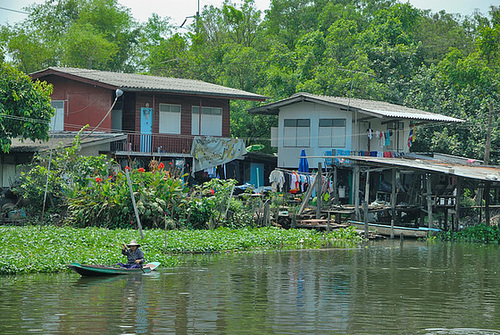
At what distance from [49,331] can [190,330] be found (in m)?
2.37

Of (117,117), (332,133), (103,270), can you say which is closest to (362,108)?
(332,133)

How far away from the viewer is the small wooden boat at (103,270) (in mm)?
16719

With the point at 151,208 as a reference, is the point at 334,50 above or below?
above

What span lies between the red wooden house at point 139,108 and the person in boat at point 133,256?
13.2 m

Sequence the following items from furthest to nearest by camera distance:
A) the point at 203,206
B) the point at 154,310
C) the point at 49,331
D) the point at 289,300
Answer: the point at 203,206 < the point at 289,300 < the point at 154,310 < the point at 49,331

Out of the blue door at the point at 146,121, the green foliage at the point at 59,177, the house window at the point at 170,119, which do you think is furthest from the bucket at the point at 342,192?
the green foliage at the point at 59,177

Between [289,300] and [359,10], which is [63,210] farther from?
[359,10]

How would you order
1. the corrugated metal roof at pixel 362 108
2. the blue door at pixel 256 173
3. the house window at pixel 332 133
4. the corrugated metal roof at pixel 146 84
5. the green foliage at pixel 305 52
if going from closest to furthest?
1. the corrugated metal roof at pixel 146 84
2. the corrugated metal roof at pixel 362 108
3. the house window at pixel 332 133
4. the blue door at pixel 256 173
5. the green foliage at pixel 305 52

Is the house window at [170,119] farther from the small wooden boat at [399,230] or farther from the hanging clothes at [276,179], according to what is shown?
the small wooden boat at [399,230]

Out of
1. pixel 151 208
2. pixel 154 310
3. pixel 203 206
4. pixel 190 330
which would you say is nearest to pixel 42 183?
pixel 151 208

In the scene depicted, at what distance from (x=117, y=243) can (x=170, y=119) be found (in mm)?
13282

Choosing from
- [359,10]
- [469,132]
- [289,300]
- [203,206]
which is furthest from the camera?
[359,10]

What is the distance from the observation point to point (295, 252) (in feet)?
79.5

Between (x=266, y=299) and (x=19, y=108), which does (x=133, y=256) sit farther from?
(x=19, y=108)
